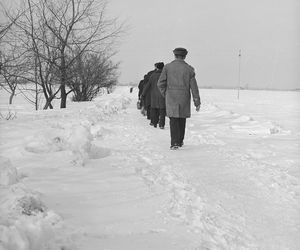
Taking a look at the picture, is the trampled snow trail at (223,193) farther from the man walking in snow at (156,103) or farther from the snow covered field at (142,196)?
the man walking in snow at (156,103)

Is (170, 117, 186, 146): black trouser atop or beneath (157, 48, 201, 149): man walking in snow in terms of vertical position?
beneath

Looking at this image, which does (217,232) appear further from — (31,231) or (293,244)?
(31,231)

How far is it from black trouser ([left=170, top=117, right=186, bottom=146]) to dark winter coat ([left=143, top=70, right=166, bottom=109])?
10.7 ft

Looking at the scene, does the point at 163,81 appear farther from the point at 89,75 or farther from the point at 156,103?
the point at 89,75

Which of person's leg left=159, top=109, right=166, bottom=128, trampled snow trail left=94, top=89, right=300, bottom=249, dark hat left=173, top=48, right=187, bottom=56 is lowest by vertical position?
trampled snow trail left=94, top=89, right=300, bottom=249

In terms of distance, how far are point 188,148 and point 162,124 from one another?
3.47 meters

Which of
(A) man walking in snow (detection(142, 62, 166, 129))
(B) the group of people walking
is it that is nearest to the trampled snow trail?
(B) the group of people walking

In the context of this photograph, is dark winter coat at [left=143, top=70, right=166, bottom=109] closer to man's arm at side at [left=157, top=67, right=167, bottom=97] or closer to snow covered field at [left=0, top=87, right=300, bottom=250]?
man's arm at side at [left=157, top=67, right=167, bottom=97]

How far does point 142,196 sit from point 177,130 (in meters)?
3.75

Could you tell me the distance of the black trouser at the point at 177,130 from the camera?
7.75 meters

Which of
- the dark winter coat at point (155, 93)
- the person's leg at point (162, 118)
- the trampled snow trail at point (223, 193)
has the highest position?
the dark winter coat at point (155, 93)

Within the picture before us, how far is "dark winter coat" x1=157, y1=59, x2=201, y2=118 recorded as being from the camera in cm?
799

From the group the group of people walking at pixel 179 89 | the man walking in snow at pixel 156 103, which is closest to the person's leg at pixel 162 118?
the man walking in snow at pixel 156 103

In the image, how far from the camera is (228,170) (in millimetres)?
5941
